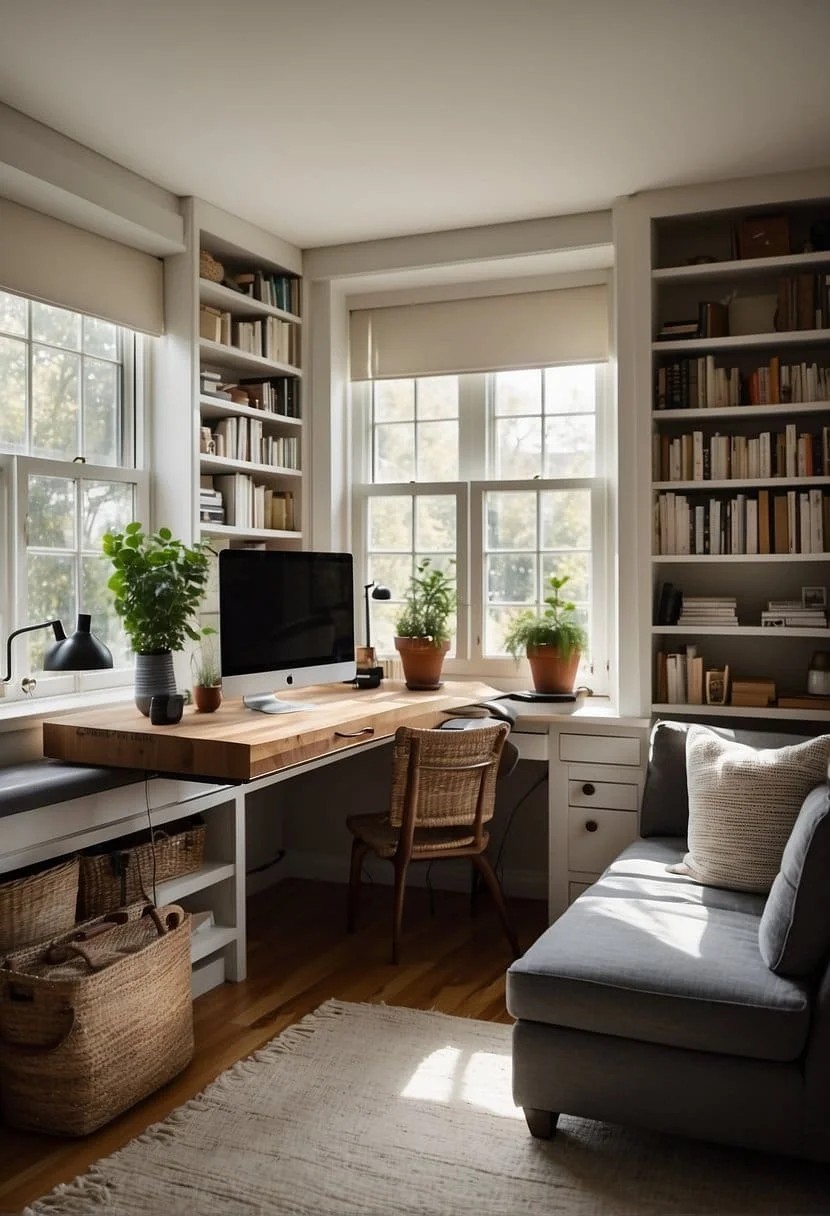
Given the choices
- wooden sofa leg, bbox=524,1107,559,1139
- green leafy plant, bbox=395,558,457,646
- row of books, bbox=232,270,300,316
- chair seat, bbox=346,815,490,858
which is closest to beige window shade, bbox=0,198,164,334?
row of books, bbox=232,270,300,316

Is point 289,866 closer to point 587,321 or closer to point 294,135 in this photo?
A: point 587,321

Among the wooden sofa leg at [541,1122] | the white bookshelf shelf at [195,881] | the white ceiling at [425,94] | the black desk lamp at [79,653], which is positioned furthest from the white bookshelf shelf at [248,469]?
the wooden sofa leg at [541,1122]

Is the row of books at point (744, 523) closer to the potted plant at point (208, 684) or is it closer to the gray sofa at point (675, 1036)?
the gray sofa at point (675, 1036)

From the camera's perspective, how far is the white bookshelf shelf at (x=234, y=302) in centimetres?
416

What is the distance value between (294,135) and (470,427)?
1622 millimetres

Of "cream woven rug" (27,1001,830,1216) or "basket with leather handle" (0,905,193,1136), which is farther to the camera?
"basket with leather handle" (0,905,193,1136)

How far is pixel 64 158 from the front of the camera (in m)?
3.41

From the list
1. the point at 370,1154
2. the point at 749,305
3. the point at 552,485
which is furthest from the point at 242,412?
the point at 370,1154

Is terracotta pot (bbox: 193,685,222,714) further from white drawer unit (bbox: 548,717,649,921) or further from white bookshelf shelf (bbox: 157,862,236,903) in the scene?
white drawer unit (bbox: 548,717,649,921)

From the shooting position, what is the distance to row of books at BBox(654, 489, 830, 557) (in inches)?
154

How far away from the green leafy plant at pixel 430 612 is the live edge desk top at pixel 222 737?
666 millimetres

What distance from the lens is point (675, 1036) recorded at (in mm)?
2389

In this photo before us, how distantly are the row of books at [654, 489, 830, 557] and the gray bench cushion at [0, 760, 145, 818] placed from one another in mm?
2176

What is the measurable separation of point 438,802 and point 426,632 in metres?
0.87
